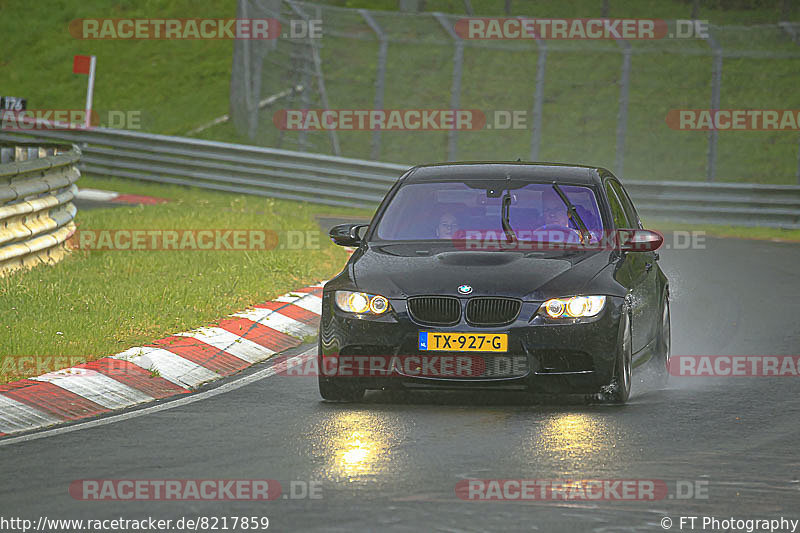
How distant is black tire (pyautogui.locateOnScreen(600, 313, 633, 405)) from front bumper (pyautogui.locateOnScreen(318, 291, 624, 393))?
2.6 inches

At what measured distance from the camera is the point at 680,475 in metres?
7.11

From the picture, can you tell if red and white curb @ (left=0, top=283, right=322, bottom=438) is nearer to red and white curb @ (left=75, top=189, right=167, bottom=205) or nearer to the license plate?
the license plate

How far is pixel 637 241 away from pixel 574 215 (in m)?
0.51

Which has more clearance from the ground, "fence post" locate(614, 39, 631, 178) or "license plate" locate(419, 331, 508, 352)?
"fence post" locate(614, 39, 631, 178)

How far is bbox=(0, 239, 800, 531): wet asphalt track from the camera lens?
6.32 meters

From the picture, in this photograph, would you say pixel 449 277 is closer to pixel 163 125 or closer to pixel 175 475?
pixel 175 475

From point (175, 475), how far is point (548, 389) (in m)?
2.66

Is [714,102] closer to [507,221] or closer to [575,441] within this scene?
[507,221]

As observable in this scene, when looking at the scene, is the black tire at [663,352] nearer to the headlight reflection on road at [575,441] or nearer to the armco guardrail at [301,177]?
the headlight reflection on road at [575,441]

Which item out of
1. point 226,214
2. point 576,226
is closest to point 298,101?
point 226,214

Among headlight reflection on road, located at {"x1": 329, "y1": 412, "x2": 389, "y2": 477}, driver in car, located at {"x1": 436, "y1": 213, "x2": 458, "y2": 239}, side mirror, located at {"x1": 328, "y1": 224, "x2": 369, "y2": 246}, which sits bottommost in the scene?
headlight reflection on road, located at {"x1": 329, "y1": 412, "x2": 389, "y2": 477}

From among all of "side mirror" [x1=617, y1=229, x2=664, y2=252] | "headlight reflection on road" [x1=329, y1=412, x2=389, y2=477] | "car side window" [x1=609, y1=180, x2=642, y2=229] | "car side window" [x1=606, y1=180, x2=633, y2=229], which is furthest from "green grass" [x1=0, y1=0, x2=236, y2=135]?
"headlight reflection on road" [x1=329, y1=412, x2=389, y2=477]

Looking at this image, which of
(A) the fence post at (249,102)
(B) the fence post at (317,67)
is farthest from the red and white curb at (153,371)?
(A) the fence post at (249,102)

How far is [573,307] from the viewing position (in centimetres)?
879
